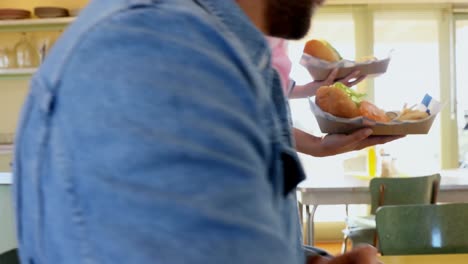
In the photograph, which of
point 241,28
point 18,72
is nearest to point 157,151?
point 241,28

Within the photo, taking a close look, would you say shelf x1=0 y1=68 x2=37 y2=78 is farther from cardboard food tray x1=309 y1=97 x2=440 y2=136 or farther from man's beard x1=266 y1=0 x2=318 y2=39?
man's beard x1=266 y1=0 x2=318 y2=39

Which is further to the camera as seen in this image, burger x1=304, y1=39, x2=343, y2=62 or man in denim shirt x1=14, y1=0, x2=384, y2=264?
burger x1=304, y1=39, x2=343, y2=62

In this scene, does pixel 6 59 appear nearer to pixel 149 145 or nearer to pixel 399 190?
pixel 399 190

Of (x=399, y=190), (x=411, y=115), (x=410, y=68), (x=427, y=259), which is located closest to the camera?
(x=411, y=115)

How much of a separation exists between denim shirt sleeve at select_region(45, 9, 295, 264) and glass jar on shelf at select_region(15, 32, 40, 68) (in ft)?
13.3

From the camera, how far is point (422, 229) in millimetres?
2104

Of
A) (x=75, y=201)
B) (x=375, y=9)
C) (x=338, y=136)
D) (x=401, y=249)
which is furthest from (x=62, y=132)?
(x=375, y=9)

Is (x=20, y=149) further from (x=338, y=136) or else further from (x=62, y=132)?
(x=338, y=136)

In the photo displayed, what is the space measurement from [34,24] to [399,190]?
8.76ft

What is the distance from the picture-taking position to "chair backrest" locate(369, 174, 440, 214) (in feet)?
9.95

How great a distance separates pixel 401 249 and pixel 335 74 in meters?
0.78

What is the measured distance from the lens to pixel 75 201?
34 cm

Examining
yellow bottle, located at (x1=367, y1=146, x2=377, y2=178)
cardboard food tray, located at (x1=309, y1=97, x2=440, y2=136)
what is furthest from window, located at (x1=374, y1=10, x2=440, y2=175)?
cardboard food tray, located at (x1=309, y1=97, x2=440, y2=136)

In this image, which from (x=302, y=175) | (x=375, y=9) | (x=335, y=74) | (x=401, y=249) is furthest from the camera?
(x=375, y=9)
